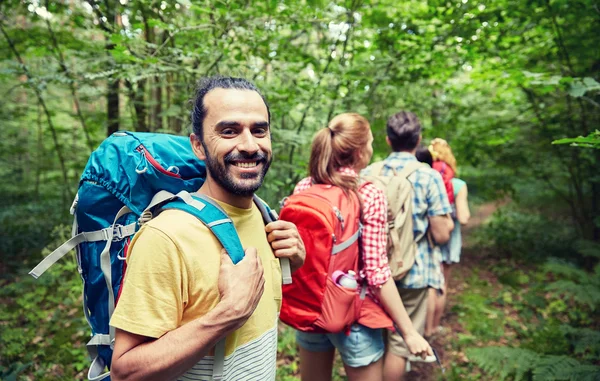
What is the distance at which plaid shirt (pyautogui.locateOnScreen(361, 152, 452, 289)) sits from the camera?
3.04 meters

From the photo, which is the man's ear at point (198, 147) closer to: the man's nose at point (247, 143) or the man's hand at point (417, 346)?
A: the man's nose at point (247, 143)

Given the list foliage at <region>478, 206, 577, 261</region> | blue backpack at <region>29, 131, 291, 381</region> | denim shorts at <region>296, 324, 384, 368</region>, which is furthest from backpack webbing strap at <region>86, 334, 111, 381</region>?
foliage at <region>478, 206, 577, 261</region>

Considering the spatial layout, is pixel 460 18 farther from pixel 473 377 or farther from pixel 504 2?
pixel 473 377

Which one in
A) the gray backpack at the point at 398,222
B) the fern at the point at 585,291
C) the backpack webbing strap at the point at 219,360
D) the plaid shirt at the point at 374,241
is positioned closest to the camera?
the backpack webbing strap at the point at 219,360

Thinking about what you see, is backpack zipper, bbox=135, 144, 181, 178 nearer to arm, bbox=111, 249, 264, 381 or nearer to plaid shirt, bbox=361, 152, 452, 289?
arm, bbox=111, 249, 264, 381

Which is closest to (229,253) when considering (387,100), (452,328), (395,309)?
(395,309)

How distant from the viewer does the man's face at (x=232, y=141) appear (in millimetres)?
1423

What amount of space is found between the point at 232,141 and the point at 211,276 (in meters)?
0.54

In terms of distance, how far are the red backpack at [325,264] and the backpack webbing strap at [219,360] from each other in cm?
Result: 94

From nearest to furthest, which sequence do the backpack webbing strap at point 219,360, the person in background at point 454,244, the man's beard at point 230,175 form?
the backpack webbing strap at point 219,360 → the man's beard at point 230,175 → the person in background at point 454,244

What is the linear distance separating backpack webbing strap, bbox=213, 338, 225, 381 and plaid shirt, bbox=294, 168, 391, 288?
1211 millimetres

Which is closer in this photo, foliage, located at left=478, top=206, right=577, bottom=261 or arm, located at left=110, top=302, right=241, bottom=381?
arm, located at left=110, top=302, right=241, bottom=381

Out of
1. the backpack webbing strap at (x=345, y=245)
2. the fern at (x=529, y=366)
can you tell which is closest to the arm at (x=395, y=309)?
the backpack webbing strap at (x=345, y=245)

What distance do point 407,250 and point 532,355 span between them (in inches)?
79.4
